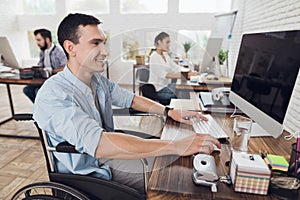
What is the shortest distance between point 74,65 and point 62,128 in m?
0.34

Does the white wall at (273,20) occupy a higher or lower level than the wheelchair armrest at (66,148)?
higher

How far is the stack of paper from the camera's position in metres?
0.79

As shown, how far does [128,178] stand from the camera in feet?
3.76

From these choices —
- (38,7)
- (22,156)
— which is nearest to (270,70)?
(22,156)

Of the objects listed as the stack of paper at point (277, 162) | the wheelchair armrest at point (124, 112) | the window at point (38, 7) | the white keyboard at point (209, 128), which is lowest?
the wheelchair armrest at point (124, 112)

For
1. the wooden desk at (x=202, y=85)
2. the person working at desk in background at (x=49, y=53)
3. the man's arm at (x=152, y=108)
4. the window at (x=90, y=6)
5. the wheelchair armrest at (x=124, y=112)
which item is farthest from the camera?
the window at (x=90, y=6)

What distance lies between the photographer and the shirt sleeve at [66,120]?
0.88 m

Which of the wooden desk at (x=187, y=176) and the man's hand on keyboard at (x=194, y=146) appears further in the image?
the man's hand on keyboard at (x=194, y=146)

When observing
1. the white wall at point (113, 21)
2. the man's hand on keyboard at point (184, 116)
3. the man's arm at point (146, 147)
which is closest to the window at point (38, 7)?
the white wall at point (113, 21)

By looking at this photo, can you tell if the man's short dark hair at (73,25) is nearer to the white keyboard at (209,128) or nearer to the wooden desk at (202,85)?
the white keyboard at (209,128)

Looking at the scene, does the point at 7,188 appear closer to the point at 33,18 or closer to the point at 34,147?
the point at 34,147

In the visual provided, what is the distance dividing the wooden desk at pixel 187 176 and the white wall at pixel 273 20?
53cm

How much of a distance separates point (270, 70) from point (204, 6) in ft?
16.8

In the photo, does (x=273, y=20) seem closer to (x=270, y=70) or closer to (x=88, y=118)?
(x=270, y=70)
